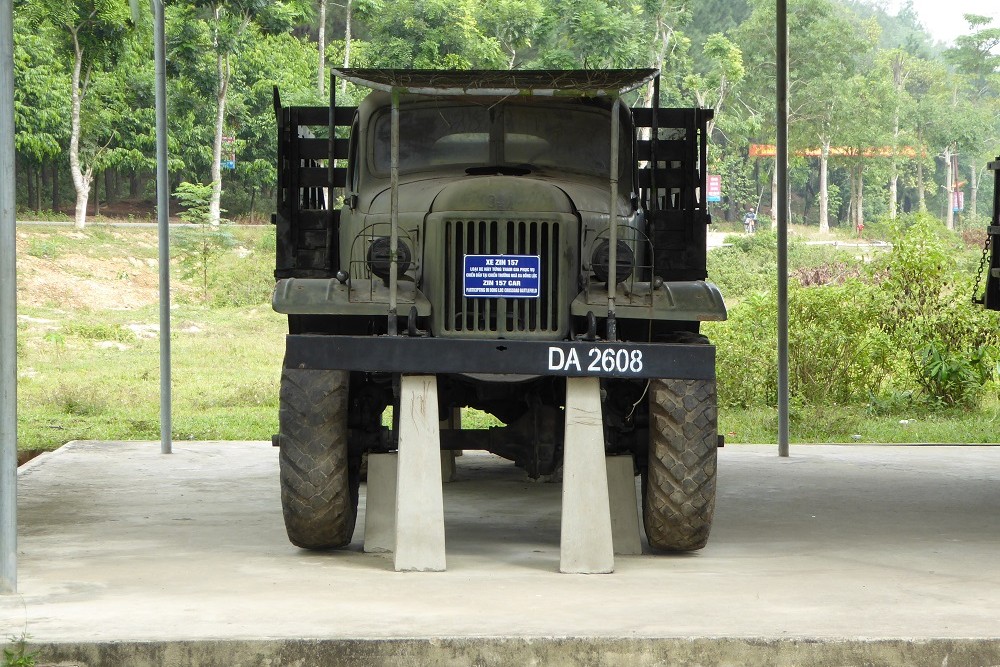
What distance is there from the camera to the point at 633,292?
752 cm

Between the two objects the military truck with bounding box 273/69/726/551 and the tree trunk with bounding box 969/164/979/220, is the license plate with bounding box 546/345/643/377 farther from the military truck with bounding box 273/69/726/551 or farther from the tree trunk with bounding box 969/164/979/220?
the tree trunk with bounding box 969/164/979/220

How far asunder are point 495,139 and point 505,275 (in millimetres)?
1544

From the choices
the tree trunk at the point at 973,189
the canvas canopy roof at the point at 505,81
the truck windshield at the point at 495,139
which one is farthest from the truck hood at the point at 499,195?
the tree trunk at the point at 973,189

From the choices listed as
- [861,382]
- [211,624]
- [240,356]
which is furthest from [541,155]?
[240,356]

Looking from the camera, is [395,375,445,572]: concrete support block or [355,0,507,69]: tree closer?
[395,375,445,572]: concrete support block

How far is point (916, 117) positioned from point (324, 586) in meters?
60.6

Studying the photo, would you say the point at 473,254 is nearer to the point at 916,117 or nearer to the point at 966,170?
the point at 916,117

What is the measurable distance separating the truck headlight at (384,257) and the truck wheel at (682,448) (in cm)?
141

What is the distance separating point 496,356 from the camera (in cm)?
699

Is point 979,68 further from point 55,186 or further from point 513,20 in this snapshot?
point 55,186

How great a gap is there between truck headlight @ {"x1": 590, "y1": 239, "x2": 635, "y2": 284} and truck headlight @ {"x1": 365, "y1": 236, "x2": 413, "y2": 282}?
3.15ft

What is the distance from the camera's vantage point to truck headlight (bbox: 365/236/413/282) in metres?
7.53

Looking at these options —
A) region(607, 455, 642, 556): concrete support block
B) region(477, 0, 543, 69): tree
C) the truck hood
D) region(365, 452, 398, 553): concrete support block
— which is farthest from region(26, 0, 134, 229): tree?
region(607, 455, 642, 556): concrete support block

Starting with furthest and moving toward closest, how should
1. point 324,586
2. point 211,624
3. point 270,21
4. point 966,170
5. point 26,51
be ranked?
point 966,170 < point 270,21 < point 26,51 < point 324,586 < point 211,624
